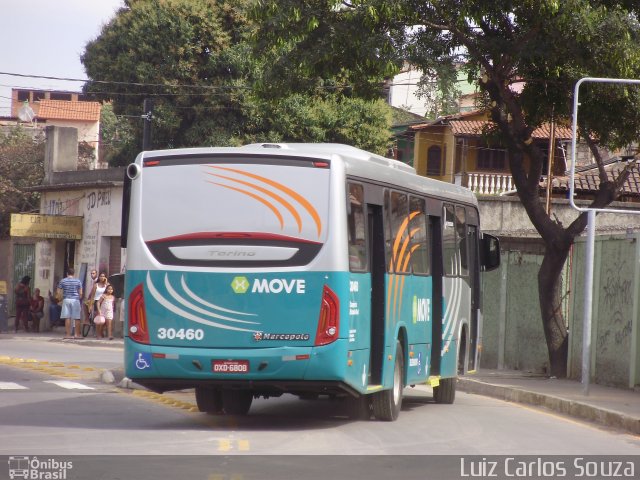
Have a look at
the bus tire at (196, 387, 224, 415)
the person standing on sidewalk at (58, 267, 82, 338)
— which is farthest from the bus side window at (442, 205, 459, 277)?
the person standing on sidewalk at (58, 267, 82, 338)

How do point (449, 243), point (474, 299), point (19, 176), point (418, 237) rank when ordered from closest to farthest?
point (418, 237) → point (449, 243) → point (474, 299) → point (19, 176)

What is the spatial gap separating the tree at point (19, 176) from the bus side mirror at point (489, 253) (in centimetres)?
3787

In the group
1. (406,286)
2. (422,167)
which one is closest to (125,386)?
(406,286)

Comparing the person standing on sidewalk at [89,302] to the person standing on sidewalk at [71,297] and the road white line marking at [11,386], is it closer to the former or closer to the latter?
the person standing on sidewalk at [71,297]

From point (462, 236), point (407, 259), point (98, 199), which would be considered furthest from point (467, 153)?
point (407, 259)

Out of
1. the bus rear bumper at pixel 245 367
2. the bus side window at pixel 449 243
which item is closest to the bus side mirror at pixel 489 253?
the bus side window at pixel 449 243

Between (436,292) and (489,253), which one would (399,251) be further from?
(489,253)

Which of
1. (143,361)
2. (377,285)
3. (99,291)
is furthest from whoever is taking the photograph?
(99,291)

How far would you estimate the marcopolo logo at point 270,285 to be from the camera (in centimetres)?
1210

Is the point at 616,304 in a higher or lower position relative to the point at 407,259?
lower

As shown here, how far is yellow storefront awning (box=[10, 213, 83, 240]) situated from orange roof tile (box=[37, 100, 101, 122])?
157 ft

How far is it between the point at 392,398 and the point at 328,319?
2.16 m

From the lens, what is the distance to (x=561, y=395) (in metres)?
17.0

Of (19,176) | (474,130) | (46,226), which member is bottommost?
(46,226)
